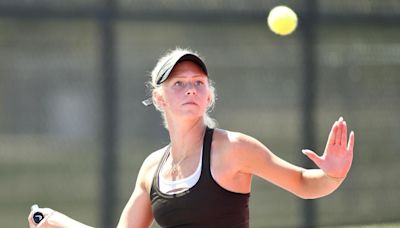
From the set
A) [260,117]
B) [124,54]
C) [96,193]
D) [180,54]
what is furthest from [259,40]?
[180,54]

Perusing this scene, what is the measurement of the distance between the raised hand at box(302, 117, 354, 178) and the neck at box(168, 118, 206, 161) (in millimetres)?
421

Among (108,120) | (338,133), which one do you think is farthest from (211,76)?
(338,133)

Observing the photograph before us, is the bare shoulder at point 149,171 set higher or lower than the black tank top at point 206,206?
higher

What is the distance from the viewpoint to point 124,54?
4449mm

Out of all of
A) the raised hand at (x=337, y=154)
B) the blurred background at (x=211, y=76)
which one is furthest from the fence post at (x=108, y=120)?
the raised hand at (x=337, y=154)

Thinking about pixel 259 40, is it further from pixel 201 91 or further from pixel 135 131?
pixel 201 91

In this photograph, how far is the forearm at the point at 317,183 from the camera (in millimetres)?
2516

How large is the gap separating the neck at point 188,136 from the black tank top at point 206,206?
74 mm

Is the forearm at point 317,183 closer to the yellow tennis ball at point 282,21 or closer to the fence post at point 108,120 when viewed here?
the yellow tennis ball at point 282,21

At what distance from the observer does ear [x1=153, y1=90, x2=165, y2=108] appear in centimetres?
279

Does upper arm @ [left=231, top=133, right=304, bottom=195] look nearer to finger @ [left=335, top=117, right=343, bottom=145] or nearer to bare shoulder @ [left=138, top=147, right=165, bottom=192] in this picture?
finger @ [left=335, top=117, right=343, bottom=145]

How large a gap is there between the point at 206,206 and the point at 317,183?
1.14 ft

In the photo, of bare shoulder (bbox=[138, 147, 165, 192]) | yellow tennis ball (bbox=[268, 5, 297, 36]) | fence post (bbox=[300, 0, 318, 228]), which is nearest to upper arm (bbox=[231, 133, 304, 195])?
bare shoulder (bbox=[138, 147, 165, 192])

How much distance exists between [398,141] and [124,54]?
1700 millimetres
